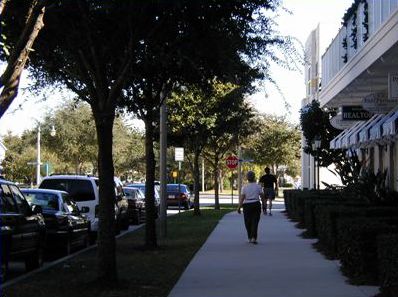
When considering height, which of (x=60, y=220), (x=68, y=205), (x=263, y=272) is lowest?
(x=263, y=272)

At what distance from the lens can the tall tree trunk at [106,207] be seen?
32.9 feet

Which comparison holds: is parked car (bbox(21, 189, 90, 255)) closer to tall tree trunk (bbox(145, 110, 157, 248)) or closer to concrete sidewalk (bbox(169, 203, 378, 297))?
tall tree trunk (bbox(145, 110, 157, 248))

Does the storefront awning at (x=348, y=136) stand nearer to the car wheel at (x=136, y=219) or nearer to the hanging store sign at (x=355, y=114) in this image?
the hanging store sign at (x=355, y=114)

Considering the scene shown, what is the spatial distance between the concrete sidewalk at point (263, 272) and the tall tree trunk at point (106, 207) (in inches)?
39.9

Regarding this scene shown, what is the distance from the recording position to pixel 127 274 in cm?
1134

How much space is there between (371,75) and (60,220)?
7713 millimetres

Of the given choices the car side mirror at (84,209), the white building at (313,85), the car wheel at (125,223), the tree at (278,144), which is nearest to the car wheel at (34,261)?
the car side mirror at (84,209)

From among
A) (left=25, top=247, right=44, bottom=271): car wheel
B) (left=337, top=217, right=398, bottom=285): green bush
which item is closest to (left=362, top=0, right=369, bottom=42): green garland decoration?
(left=337, top=217, right=398, bottom=285): green bush

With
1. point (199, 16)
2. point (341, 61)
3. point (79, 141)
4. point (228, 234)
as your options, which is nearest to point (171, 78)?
point (199, 16)

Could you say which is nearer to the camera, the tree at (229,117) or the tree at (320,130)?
the tree at (229,117)

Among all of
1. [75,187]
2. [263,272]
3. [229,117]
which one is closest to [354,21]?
[75,187]

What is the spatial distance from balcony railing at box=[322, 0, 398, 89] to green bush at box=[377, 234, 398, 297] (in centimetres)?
565

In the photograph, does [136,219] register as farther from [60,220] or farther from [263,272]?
[263,272]

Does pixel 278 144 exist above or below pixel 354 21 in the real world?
below
